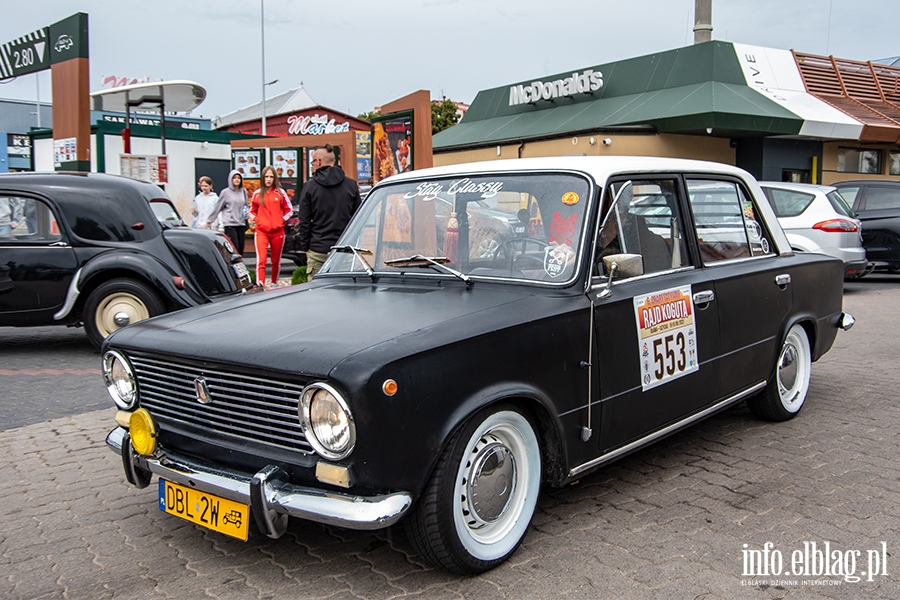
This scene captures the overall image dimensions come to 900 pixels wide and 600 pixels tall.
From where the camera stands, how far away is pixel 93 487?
4.15m

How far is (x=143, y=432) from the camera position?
10.4 feet

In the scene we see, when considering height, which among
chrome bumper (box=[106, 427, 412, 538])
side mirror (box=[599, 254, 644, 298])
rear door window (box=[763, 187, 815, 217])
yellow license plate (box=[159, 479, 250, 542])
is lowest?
yellow license plate (box=[159, 479, 250, 542])

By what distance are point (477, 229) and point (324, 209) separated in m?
4.52

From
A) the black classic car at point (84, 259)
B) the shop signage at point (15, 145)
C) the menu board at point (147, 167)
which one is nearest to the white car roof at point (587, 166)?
the black classic car at point (84, 259)

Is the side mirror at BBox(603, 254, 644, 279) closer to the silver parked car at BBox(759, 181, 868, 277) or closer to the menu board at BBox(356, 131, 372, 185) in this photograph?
the silver parked car at BBox(759, 181, 868, 277)

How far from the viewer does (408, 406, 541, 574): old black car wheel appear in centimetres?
279

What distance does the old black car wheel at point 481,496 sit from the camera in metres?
2.79

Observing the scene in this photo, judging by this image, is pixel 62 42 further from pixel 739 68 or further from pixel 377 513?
pixel 739 68

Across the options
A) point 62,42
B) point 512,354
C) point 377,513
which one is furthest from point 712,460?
point 62,42

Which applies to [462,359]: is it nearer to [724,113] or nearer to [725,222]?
[725,222]

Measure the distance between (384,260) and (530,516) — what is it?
1599 millimetres

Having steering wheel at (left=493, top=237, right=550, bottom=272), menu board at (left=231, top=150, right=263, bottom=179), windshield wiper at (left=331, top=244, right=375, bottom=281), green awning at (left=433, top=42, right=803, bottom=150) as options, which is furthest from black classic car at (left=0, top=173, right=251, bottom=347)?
green awning at (left=433, top=42, right=803, bottom=150)

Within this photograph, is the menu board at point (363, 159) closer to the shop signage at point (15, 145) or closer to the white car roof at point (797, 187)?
the white car roof at point (797, 187)

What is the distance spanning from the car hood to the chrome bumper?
0.43m
